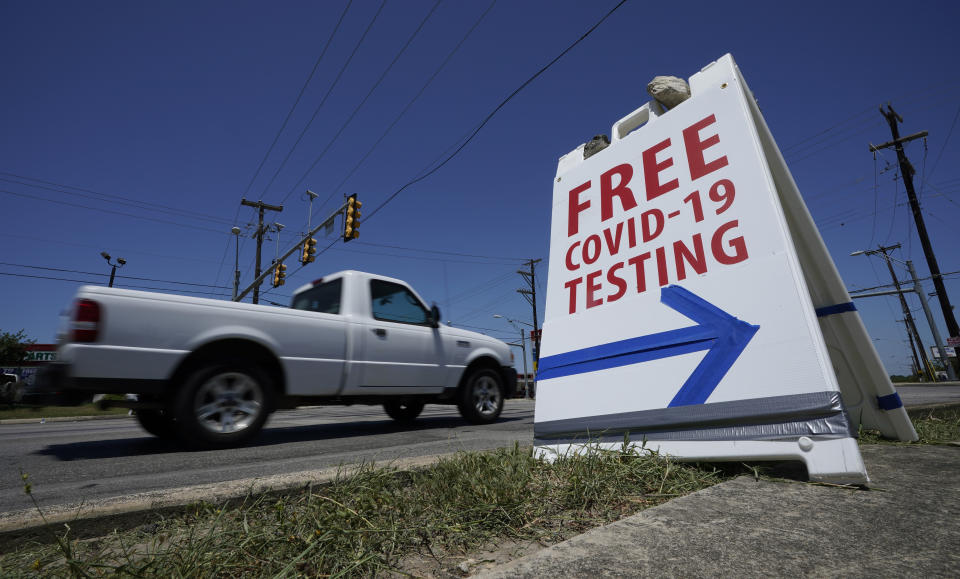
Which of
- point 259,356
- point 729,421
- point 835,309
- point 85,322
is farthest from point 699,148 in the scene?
point 85,322

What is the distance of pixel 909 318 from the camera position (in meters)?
42.1

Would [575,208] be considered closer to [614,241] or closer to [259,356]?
[614,241]

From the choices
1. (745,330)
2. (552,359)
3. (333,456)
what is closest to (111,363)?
(333,456)

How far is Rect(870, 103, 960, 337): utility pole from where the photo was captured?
A: 21573 millimetres

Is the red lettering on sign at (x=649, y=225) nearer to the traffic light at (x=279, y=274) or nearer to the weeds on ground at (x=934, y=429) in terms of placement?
the weeds on ground at (x=934, y=429)

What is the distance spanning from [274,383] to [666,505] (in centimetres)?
403

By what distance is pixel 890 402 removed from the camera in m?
2.22

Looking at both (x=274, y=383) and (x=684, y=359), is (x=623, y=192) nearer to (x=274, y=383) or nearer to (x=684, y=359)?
(x=684, y=359)

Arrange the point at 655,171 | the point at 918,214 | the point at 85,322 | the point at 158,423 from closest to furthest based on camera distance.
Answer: the point at 655,171, the point at 85,322, the point at 158,423, the point at 918,214

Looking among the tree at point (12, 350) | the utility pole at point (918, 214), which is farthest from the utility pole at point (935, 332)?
the tree at point (12, 350)

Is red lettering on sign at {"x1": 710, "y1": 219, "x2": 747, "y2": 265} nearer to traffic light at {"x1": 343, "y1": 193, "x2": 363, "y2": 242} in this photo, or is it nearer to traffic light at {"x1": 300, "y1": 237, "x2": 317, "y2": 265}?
traffic light at {"x1": 343, "y1": 193, "x2": 363, "y2": 242}

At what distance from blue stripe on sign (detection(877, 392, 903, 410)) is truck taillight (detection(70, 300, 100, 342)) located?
5.23 metres

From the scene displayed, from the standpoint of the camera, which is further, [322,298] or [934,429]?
[322,298]

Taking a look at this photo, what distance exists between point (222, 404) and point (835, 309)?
452 cm
